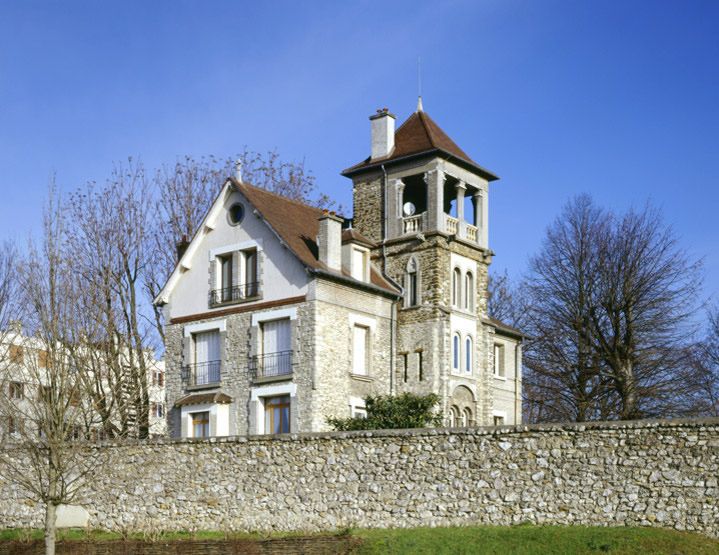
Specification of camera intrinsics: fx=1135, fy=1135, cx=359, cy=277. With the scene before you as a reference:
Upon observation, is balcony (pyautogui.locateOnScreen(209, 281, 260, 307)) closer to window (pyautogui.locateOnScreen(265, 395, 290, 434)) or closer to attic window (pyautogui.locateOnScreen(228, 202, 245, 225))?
attic window (pyautogui.locateOnScreen(228, 202, 245, 225))

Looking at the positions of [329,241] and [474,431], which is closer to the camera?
[474,431]

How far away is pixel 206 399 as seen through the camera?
34719 mm

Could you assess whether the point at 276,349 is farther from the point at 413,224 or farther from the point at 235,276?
the point at 413,224

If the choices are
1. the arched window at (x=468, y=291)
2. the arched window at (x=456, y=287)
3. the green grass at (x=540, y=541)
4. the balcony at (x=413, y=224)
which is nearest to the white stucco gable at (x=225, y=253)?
the balcony at (x=413, y=224)

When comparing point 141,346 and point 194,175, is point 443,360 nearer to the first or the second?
point 141,346

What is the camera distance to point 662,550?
67.2 ft

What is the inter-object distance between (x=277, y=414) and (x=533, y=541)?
13.6 metres

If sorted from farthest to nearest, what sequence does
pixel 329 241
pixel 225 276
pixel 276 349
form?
1. pixel 225 276
2. pixel 329 241
3. pixel 276 349

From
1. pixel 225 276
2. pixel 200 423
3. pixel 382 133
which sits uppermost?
pixel 382 133

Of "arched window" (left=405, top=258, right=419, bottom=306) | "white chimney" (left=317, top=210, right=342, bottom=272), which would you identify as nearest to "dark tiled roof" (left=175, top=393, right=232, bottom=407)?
"white chimney" (left=317, top=210, right=342, bottom=272)

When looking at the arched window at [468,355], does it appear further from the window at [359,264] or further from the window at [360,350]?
the window at [359,264]

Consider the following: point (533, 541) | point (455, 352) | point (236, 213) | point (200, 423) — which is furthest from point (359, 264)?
point (533, 541)

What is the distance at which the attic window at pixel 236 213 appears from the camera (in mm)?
35781

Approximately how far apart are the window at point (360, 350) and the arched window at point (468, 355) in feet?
12.5
